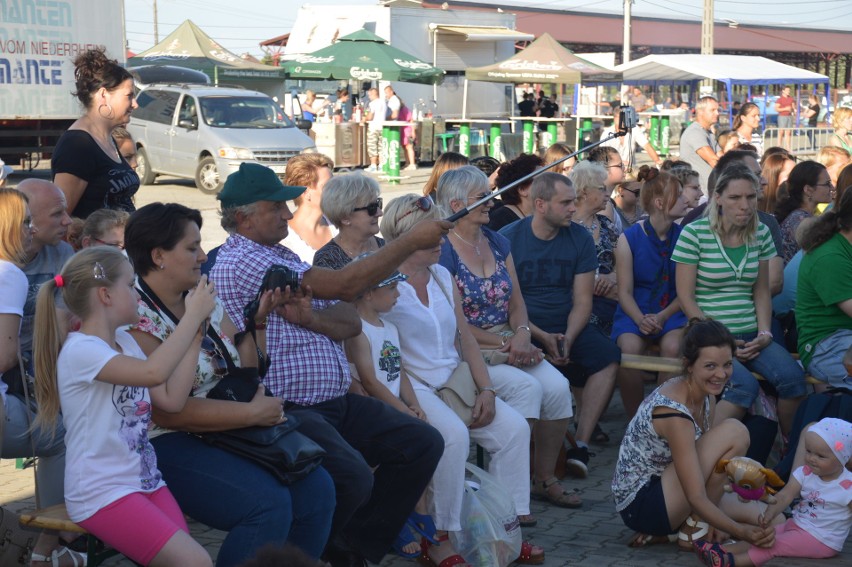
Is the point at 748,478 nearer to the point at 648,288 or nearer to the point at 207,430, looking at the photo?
the point at 648,288

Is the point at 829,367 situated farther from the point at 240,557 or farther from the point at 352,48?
the point at 352,48

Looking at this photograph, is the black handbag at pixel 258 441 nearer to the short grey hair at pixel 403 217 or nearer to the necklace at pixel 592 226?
the short grey hair at pixel 403 217

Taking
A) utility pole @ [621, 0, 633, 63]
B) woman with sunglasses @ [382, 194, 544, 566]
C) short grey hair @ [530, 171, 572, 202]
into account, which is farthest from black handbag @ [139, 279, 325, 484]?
utility pole @ [621, 0, 633, 63]

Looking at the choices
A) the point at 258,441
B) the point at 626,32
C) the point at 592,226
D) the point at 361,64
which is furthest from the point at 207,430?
the point at 626,32

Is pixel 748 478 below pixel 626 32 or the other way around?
below

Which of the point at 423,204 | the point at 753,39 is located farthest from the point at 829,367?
the point at 753,39

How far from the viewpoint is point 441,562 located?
4.70 m

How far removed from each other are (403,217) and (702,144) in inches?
285

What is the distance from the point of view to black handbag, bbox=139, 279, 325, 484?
384 cm

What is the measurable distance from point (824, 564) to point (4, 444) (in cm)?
357

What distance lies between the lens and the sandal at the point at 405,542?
4.83 m

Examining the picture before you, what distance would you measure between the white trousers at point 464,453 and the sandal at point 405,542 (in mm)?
179

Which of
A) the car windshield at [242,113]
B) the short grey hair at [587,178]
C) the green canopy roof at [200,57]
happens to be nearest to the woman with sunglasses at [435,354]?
the short grey hair at [587,178]

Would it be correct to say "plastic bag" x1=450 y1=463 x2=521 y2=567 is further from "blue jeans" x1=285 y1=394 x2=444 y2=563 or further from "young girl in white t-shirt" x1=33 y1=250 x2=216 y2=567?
"young girl in white t-shirt" x1=33 y1=250 x2=216 y2=567
